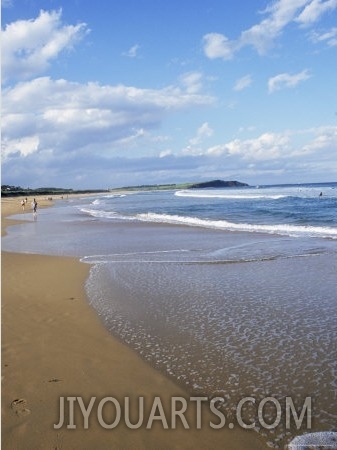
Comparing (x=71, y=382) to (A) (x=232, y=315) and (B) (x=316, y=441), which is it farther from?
(A) (x=232, y=315)

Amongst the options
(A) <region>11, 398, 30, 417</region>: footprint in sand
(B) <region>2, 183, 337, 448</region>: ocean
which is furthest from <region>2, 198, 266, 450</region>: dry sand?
(B) <region>2, 183, 337, 448</region>: ocean

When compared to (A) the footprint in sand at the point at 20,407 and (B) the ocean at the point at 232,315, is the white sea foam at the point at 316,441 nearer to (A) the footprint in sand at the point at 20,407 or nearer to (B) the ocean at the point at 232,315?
(B) the ocean at the point at 232,315

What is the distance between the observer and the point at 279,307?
26.2ft

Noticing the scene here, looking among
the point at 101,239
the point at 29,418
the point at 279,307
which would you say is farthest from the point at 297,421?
the point at 101,239

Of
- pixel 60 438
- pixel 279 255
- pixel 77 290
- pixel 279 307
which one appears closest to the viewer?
pixel 60 438

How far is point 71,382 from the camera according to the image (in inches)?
206

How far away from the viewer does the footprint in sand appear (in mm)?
4543

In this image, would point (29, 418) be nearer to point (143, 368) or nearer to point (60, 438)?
point (60, 438)

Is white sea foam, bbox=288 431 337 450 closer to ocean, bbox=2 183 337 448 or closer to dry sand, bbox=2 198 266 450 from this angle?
ocean, bbox=2 183 337 448

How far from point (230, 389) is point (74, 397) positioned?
1934 millimetres

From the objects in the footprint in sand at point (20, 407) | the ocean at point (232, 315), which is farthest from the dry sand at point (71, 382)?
the ocean at point (232, 315)

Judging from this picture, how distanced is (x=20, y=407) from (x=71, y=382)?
74cm

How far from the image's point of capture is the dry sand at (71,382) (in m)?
4.08

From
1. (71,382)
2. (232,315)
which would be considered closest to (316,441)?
(71,382)
